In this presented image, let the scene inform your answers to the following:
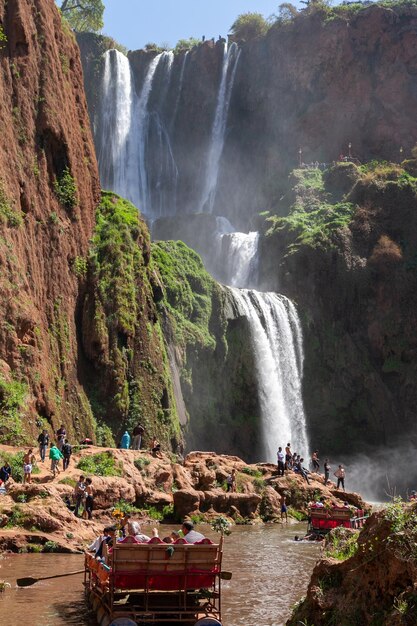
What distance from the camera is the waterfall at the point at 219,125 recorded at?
268 feet

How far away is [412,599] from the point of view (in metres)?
7.97

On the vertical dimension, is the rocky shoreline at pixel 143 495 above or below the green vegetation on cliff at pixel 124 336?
below

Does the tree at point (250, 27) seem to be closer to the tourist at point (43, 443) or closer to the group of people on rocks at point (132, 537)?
the tourist at point (43, 443)

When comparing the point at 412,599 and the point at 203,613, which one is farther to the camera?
the point at 203,613

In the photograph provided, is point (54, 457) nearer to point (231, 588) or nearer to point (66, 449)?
point (66, 449)

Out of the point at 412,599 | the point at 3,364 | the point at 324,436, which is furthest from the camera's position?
the point at 324,436

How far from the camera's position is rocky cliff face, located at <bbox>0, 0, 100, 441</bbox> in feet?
98.1

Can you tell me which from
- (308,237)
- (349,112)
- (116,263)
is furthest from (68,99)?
(349,112)

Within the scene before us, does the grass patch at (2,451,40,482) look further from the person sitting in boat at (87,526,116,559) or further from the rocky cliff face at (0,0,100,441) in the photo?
the person sitting in boat at (87,526,116,559)

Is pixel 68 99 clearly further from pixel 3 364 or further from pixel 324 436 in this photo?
pixel 324 436

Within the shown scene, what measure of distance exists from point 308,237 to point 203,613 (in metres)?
50.6

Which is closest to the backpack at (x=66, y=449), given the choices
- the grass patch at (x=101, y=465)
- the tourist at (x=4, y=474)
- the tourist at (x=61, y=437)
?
the tourist at (x=61, y=437)

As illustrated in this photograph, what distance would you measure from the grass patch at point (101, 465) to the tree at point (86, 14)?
191ft

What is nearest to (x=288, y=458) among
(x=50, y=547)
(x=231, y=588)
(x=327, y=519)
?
(x=327, y=519)
